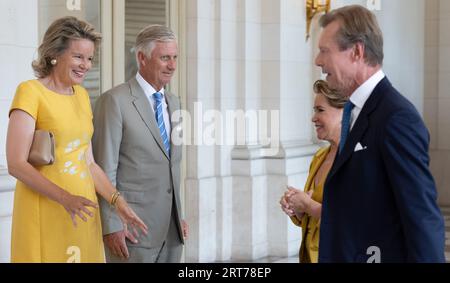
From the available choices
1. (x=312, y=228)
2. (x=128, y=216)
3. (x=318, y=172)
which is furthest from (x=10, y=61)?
(x=312, y=228)

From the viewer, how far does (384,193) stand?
2.78 meters

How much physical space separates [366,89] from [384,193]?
0.37 m

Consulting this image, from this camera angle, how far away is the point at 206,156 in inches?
321

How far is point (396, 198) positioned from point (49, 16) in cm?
436

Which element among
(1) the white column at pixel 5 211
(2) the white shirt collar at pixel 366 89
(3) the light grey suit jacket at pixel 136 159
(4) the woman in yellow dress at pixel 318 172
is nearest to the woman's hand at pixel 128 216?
(3) the light grey suit jacket at pixel 136 159

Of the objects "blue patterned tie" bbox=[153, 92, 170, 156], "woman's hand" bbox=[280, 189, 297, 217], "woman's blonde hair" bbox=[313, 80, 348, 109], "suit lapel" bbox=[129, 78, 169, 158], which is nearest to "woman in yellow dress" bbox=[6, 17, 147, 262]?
"suit lapel" bbox=[129, 78, 169, 158]

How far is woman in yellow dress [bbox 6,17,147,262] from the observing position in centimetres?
372

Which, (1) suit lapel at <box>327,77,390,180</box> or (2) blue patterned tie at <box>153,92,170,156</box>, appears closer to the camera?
(1) suit lapel at <box>327,77,390,180</box>

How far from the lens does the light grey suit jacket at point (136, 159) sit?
13.8 ft

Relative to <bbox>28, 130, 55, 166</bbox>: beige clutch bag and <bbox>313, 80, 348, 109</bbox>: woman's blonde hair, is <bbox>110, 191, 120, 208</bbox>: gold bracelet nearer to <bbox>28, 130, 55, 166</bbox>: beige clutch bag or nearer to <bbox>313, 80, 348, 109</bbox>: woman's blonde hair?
<bbox>28, 130, 55, 166</bbox>: beige clutch bag

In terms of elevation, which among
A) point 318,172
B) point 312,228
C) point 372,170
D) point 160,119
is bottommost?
point 312,228

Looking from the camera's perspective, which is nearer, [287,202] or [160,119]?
[287,202]

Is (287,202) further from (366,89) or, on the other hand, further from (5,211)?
(5,211)
